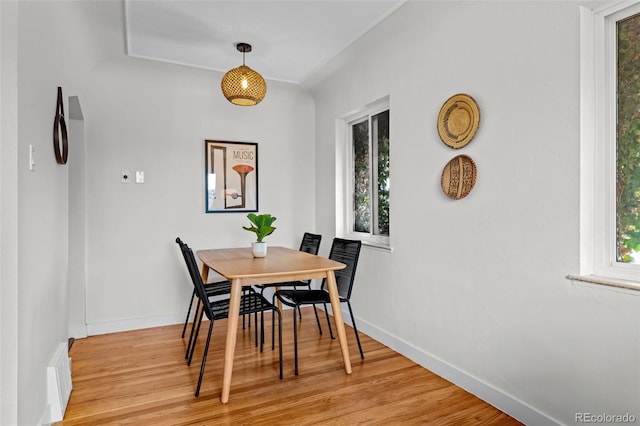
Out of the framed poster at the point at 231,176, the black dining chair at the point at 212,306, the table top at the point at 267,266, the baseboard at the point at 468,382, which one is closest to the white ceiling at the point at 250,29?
the framed poster at the point at 231,176

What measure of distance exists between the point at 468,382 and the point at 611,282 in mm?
1048

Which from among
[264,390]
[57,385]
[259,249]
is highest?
[259,249]

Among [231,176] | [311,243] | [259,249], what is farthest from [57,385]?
[231,176]

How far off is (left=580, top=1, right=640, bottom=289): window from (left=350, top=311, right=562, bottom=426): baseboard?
2.51 feet

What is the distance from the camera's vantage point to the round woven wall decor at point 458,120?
2.25 metres

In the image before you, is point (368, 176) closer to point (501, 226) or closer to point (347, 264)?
point (347, 264)

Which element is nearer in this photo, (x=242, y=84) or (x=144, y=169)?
(x=242, y=84)

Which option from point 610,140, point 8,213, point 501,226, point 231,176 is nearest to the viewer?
point 8,213

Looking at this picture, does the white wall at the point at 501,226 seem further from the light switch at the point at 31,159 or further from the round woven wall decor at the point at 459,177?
the light switch at the point at 31,159

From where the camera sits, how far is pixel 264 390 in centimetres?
233

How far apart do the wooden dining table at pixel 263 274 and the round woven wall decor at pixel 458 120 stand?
105cm

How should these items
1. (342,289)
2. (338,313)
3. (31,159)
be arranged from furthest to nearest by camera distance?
(342,289)
(338,313)
(31,159)

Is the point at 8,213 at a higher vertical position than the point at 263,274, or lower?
higher

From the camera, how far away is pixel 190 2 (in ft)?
7.79
